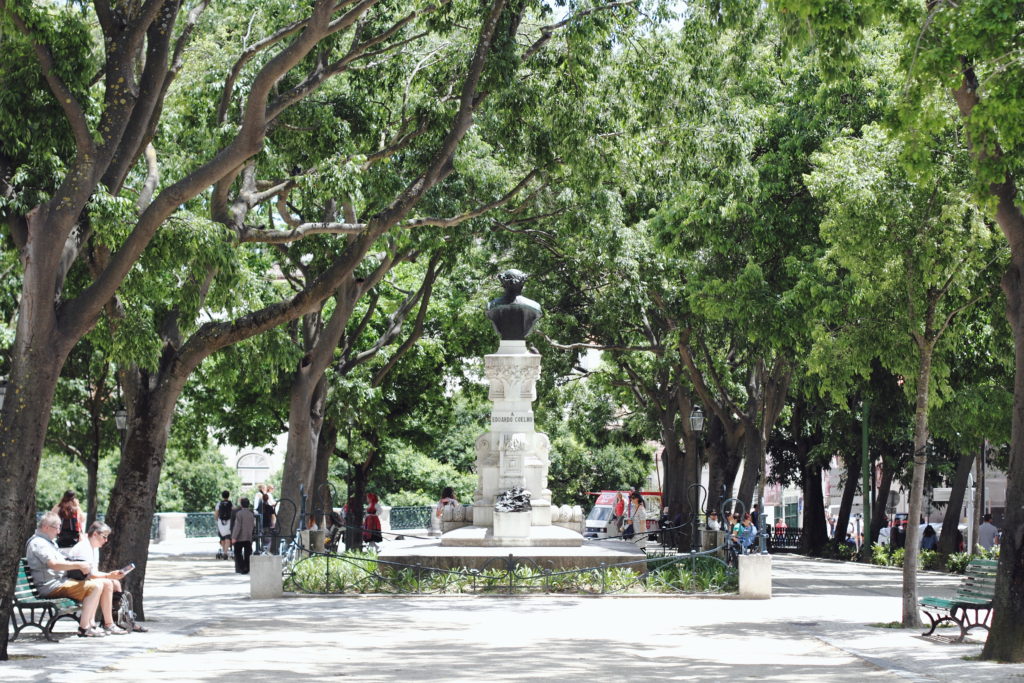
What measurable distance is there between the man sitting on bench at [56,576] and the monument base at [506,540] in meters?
9.71

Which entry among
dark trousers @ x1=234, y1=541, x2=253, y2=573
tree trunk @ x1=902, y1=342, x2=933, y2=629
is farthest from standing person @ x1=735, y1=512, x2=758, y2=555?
dark trousers @ x1=234, y1=541, x2=253, y2=573

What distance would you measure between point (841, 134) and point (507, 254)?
28.0 ft

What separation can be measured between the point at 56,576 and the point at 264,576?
22.9 feet

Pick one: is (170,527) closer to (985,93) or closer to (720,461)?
(720,461)

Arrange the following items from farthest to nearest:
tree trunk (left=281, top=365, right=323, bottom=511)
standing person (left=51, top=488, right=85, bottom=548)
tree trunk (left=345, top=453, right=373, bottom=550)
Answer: tree trunk (left=345, top=453, right=373, bottom=550) < tree trunk (left=281, top=365, right=323, bottom=511) < standing person (left=51, top=488, right=85, bottom=548)

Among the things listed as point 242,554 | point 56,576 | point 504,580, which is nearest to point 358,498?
point 242,554

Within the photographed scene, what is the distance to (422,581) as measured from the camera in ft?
70.4

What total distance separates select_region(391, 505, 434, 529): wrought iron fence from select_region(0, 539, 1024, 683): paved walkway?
3001 centimetres

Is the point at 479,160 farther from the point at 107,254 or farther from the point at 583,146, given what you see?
the point at 107,254

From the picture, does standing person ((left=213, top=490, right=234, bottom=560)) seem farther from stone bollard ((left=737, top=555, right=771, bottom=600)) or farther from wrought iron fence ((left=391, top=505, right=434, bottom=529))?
wrought iron fence ((left=391, top=505, right=434, bottom=529))

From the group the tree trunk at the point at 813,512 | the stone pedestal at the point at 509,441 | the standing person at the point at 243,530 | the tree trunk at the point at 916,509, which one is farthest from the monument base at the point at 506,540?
the tree trunk at the point at 813,512

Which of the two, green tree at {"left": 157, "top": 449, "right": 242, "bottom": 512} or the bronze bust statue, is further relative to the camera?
green tree at {"left": 157, "top": 449, "right": 242, "bottom": 512}

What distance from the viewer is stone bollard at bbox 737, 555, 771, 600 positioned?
2092 centimetres

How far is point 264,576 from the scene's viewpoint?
20547 mm
